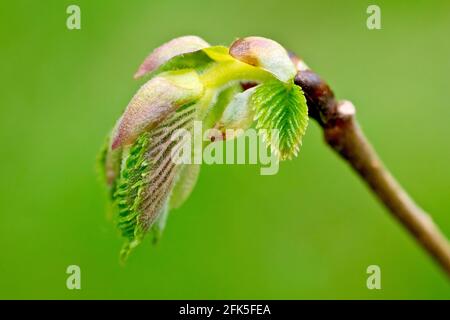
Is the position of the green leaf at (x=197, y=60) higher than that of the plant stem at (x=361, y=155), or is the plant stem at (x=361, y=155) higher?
the green leaf at (x=197, y=60)

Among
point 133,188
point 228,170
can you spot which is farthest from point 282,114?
point 228,170

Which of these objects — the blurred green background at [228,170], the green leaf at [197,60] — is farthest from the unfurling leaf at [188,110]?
the blurred green background at [228,170]

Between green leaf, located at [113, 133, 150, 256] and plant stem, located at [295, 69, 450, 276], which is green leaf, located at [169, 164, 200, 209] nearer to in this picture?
green leaf, located at [113, 133, 150, 256]

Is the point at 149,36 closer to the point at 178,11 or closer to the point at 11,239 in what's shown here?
the point at 178,11

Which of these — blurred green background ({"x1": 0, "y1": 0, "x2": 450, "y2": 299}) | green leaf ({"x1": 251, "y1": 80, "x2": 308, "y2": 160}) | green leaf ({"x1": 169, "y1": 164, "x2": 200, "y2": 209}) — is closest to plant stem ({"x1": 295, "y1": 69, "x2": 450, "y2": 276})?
green leaf ({"x1": 251, "y1": 80, "x2": 308, "y2": 160})

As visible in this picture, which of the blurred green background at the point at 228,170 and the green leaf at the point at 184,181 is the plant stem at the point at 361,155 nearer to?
the green leaf at the point at 184,181

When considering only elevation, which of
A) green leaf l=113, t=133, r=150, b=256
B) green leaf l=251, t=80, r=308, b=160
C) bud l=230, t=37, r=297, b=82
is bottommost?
green leaf l=113, t=133, r=150, b=256

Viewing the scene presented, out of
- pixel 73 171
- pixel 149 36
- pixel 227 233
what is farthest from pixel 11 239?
pixel 149 36
